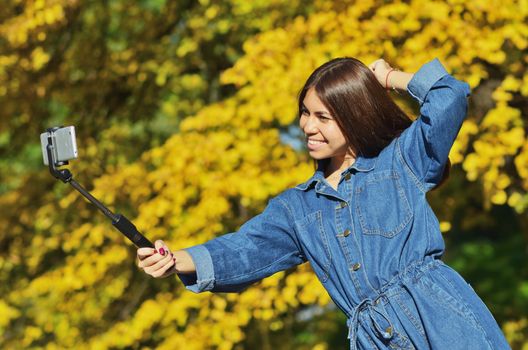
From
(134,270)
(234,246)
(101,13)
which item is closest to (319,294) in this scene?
(234,246)

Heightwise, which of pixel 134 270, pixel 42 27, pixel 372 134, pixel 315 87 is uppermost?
pixel 42 27

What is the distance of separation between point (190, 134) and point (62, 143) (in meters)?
2.61

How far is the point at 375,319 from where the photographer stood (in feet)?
7.16

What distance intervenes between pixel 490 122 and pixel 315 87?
1.79 metres

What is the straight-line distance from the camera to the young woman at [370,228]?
2164 millimetres

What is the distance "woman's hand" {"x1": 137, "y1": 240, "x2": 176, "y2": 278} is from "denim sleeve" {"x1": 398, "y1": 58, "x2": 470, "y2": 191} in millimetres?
707

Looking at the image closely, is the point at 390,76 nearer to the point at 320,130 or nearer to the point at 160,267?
the point at 320,130

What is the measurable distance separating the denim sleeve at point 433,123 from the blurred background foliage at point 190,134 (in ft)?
5.40

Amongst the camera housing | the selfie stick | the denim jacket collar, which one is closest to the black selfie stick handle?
the selfie stick

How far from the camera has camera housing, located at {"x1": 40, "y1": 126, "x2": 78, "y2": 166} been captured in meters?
2.08

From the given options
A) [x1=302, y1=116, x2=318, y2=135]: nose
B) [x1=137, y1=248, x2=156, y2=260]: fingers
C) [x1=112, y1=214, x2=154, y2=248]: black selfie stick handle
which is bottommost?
[x1=137, y1=248, x2=156, y2=260]: fingers

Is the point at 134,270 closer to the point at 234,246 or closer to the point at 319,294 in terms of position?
the point at 319,294

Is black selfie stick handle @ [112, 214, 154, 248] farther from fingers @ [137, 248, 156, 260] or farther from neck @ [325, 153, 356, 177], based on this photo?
neck @ [325, 153, 356, 177]

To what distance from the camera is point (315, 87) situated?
7.84 ft
